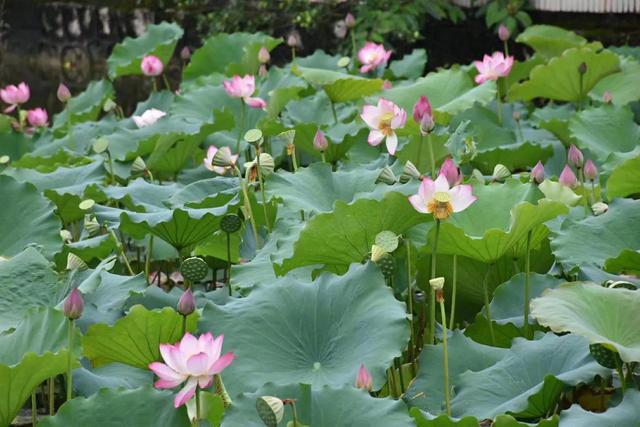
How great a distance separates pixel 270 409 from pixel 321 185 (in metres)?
0.91

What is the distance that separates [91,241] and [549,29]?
2.36 m

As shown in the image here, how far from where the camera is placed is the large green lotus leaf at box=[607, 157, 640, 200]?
6.65 ft

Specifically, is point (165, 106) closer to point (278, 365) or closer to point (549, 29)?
point (549, 29)

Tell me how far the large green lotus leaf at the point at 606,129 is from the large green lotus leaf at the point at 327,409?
1486 millimetres

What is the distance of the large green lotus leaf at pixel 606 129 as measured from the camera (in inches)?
106

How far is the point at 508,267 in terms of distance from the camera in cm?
194

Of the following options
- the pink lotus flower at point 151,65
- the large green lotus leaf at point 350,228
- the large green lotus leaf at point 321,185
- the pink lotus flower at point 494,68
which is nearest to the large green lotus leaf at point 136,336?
the large green lotus leaf at point 350,228

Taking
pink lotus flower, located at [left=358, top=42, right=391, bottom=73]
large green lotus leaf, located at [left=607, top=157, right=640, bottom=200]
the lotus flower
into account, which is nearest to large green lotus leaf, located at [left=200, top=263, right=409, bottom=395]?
large green lotus leaf, located at [left=607, top=157, right=640, bottom=200]

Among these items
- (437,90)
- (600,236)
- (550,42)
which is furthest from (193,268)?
(550,42)

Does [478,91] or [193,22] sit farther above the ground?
[478,91]

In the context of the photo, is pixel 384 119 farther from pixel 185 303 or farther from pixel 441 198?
pixel 185 303

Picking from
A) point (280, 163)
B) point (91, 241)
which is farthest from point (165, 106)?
point (91, 241)

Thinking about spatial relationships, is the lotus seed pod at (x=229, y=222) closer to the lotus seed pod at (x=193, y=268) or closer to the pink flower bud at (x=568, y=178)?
the lotus seed pod at (x=193, y=268)

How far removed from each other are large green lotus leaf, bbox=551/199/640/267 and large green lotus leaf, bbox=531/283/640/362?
0.80 ft
